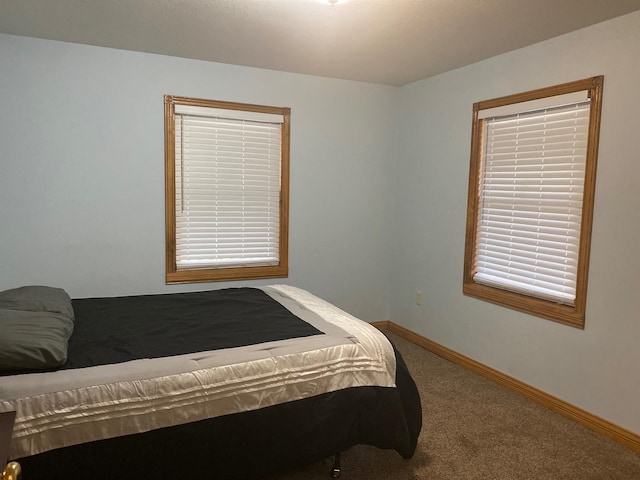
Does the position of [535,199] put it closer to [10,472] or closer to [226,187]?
[226,187]

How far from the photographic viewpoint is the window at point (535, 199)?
2.83 meters

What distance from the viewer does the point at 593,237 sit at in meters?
2.77

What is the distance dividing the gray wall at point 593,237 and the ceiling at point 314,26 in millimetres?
193

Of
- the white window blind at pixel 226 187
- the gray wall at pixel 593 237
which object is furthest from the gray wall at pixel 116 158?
the gray wall at pixel 593 237

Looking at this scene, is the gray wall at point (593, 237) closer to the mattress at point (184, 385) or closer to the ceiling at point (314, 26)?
the ceiling at point (314, 26)

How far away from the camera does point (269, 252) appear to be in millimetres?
4082

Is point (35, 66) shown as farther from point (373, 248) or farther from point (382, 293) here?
point (382, 293)

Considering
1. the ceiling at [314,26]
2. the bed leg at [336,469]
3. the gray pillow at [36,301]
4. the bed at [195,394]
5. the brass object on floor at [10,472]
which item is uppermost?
the ceiling at [314,26]

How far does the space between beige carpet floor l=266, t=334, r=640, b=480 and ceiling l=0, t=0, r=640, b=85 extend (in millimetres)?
2363

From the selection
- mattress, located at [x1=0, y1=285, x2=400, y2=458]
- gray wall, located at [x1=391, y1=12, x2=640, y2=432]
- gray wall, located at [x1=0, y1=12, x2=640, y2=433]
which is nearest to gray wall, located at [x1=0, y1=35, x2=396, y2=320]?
gray wall, located at [x1=0, y1=12, x2=640, y2=433]

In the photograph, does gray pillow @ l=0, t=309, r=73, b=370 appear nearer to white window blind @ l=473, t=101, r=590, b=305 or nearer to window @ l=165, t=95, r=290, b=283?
window @ l=165, t=95, r=290, b=283

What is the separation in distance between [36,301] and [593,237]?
10.0 feet

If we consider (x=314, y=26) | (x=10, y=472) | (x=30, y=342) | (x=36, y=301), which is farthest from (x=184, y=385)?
(x=314, y=26)

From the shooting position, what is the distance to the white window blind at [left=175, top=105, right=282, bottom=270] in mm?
3691
